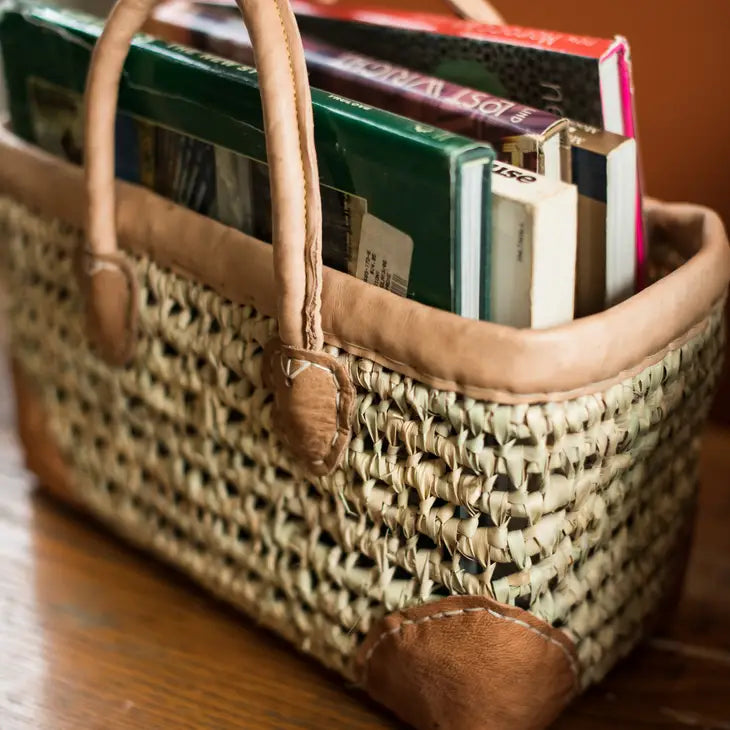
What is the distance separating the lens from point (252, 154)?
51 cm

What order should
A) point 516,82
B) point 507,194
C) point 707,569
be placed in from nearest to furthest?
point 507,194 → point 516,82 → point 707,569

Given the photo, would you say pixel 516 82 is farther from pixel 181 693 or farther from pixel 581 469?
pixel 181 693

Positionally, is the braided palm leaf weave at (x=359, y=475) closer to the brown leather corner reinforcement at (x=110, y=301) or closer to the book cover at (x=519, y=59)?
the brown leather corner reinforcement at (x=110, y=301)

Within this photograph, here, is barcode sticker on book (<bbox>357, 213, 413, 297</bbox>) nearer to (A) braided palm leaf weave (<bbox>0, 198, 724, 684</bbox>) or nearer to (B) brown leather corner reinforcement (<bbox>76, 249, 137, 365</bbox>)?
(A) braided palm leaf weave (<bbox>0, 198, 724, 684</bbox>)

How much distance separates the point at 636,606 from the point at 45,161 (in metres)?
0.44

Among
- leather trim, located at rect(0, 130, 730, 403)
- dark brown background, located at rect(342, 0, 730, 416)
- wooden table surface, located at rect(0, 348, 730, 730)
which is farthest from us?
dark brown background, located at rect(342, 0, 730, 416)

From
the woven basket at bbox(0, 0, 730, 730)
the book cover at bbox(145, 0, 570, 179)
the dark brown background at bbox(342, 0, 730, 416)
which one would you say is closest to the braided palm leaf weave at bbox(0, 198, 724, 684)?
the woven basket at bbox(0, 0, 730, 730)

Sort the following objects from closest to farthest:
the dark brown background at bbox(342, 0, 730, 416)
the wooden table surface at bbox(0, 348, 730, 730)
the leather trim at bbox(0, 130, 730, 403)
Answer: the leather trim at bbox(0, 130, 730, 403) < the wooden table surface at bbox(0, 348, 730, 730) < the dark brown background at bbox(342, 0, 730, 416)

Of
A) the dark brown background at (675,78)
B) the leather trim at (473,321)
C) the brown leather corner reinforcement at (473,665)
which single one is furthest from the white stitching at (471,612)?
the dark brown background at (675,78)

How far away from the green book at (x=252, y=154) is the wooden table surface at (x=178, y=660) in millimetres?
248

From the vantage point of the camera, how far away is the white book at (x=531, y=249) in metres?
0.44

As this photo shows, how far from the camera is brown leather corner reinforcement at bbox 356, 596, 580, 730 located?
1.56 feet

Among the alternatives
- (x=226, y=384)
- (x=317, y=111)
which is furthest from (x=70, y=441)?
(x=317, y=111)

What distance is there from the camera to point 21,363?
0.69 m
